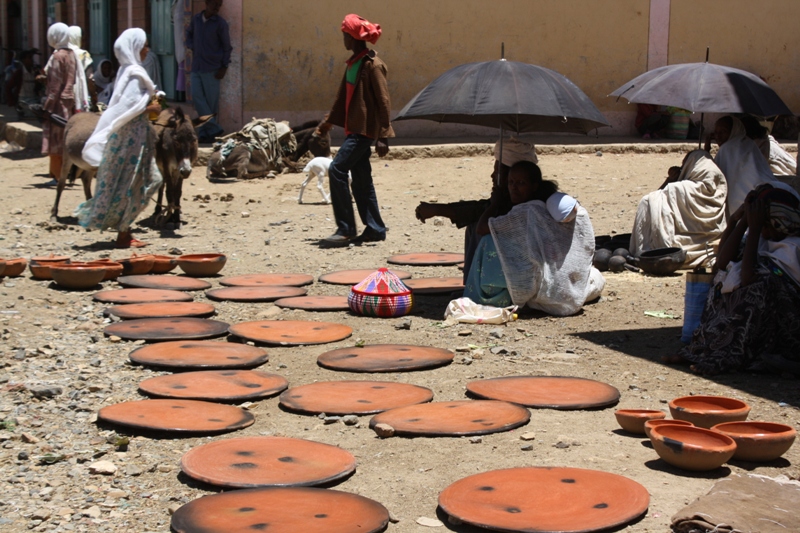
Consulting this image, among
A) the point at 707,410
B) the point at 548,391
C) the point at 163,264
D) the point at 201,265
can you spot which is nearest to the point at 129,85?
the point at 163,264

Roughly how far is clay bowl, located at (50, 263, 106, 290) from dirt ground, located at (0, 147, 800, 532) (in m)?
0.08

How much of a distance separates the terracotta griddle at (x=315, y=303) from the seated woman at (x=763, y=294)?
2.46 m

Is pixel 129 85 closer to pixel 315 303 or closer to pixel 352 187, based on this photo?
pixel 352 187

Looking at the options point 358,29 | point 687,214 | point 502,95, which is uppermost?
point 358,29

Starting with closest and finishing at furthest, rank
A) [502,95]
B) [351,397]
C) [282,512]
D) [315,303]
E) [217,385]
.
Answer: [282,512] → [351,397] → [217,385] → [502,95] → [315,303]

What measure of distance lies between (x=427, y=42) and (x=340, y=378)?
10.4 metres

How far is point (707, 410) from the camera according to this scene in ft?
13.1

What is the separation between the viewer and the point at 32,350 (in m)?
5.28

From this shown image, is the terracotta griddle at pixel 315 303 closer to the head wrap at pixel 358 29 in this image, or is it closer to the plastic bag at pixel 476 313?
the plastic bag at pixel 476 313

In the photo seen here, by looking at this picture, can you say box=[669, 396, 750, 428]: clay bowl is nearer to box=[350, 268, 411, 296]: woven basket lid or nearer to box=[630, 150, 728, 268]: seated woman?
box=[350, 268, 411, 296]: woven basket lid

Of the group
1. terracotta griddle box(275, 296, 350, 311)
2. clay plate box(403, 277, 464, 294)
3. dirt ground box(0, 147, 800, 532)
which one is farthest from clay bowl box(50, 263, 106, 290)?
clay plate box(403, 277, 464, 294)

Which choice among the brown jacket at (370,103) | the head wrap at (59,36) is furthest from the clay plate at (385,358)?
the head wrap at (59,36)

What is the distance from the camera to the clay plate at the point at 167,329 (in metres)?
5.56

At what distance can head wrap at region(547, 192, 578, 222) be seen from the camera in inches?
234
